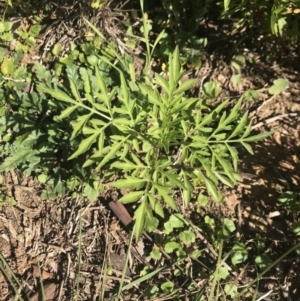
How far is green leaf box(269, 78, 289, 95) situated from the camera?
2.85 meters

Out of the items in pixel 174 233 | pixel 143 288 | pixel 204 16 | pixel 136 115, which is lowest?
pixel 143 288

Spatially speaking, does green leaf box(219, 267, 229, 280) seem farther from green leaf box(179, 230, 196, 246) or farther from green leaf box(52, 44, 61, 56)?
green leaf box(52, 44, 61, 56)

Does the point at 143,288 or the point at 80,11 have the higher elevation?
the point at 80,11

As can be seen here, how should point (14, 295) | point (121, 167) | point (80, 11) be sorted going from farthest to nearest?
point (80, 11)
point (14, 295)
point (121, 167)

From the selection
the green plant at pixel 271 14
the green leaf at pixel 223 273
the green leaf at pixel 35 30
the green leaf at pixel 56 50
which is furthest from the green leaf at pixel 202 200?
the green leaf at pixel 35 30

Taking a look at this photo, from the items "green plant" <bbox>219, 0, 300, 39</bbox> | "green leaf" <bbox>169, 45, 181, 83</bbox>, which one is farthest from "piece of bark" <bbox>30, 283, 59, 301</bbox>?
"green plant" <bbox>219, 0, 300, 39</bbox>

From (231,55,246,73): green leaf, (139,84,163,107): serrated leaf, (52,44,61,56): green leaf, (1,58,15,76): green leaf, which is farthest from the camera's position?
(231,55,246,73): green leaf

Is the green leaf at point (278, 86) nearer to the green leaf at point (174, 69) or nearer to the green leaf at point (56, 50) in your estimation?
the green leaf at point (174, 69)

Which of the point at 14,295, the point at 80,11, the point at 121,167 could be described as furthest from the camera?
the point at 80,11

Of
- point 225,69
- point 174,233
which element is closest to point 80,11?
point 225,69

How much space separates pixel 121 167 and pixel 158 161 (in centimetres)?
18

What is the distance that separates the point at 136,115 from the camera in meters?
2.10

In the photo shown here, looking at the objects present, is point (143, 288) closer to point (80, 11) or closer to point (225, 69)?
point (225, 69)

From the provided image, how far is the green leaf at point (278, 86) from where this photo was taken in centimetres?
285
